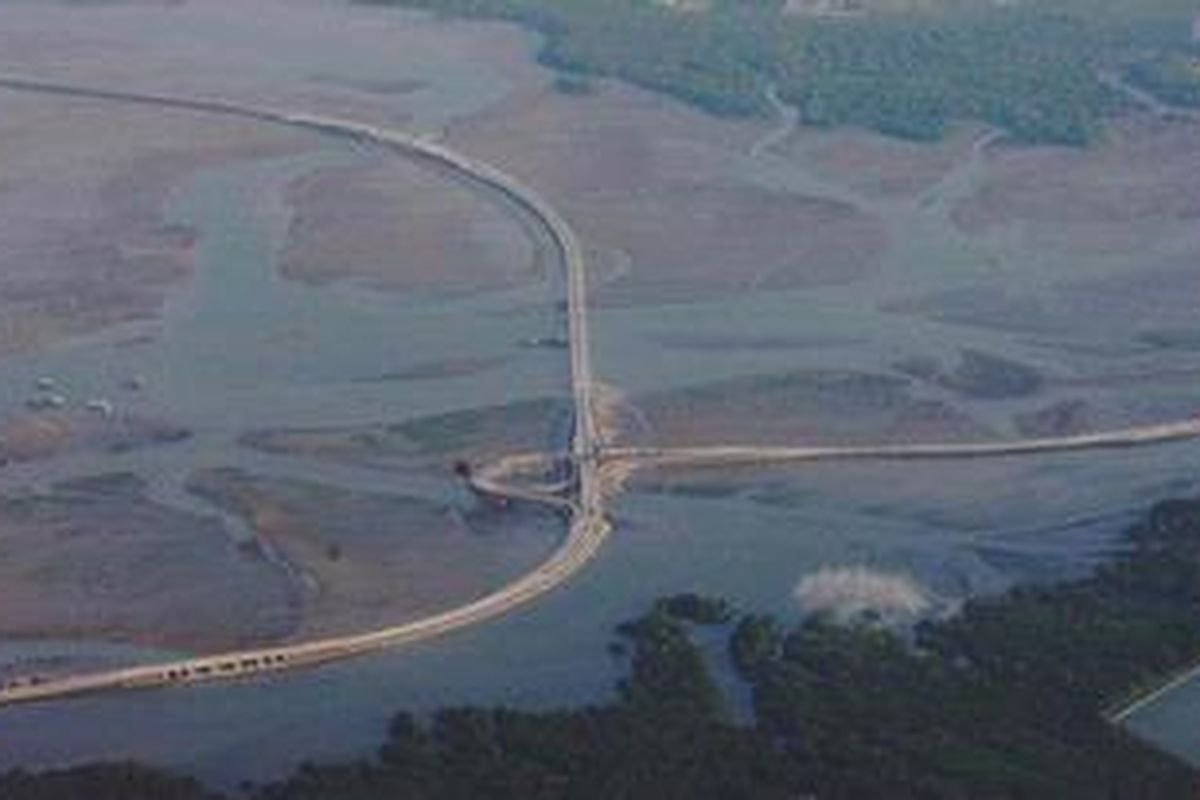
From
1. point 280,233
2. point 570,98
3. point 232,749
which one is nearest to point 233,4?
point 570,98

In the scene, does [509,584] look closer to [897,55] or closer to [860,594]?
[860,594]

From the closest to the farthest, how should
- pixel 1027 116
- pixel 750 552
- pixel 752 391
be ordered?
pixel 750 552 → pixel 752 391 → pixel 1027 116

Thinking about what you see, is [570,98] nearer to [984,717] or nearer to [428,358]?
[428,358]

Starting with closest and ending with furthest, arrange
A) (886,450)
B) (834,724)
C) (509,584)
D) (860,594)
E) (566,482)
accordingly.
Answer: (834,724) < (860,594) < (509,584) < (566,482) < (886,450)

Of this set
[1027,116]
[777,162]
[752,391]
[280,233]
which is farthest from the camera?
[1027,116]

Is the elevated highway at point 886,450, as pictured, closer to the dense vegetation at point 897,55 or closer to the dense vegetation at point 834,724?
the dense vegetation at point 834,724

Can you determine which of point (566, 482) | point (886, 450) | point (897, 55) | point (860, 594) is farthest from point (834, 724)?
point (897, 55)
